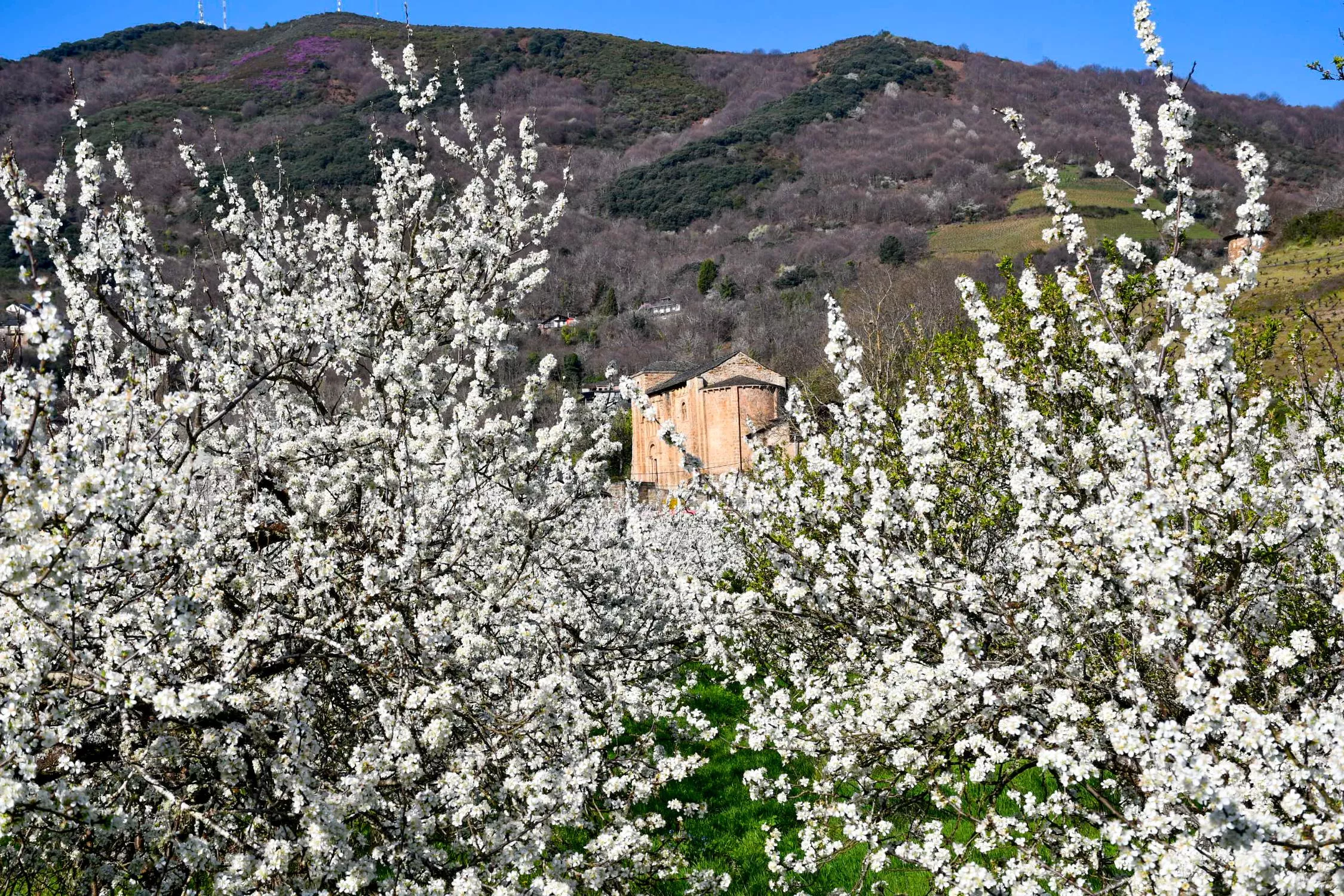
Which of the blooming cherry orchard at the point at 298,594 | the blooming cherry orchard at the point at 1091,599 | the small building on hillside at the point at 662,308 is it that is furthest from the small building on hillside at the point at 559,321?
the blooming cherry orchard at the point at 1091,599

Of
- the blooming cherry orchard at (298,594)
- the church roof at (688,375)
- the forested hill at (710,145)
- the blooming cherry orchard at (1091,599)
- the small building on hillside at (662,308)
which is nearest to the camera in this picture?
the blooming cherry orchard at (1091,599)

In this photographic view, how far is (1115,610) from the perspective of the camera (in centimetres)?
382

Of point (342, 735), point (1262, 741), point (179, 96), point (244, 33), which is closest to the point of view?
point (1262, 741)

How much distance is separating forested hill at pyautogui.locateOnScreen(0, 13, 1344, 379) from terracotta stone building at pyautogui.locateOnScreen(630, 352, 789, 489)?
5726mm

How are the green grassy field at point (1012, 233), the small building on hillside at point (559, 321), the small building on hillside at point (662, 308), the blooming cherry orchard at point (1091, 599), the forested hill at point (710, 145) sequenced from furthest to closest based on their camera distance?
1. the small building on hillside at point (662, 308)
2. the small building on hillside at point (559, 321)
3. the green grassy field at point (1012, 233)
4. the forested hill at point (710, 145)
5. the blooming cherry orchard at point (1091, 599)

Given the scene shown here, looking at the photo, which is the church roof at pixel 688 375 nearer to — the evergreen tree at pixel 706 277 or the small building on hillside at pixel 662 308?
the small building on hillside at pixel 662 308

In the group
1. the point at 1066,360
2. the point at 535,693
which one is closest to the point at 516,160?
the point at 1066,360

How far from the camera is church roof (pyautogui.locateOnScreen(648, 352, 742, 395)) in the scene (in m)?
50.3

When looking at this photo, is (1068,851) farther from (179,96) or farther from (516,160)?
(179,96)

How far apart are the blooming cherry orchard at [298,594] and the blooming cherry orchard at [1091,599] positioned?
4.01 feet

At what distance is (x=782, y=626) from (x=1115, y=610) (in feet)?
10.5

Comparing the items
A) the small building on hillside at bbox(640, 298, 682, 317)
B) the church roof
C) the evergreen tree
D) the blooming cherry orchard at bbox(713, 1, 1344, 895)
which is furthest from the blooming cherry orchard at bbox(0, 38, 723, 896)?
the evergreen tree

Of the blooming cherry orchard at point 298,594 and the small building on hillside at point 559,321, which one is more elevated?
the small building on hillside at point 559,321

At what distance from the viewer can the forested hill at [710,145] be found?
72.9 m
